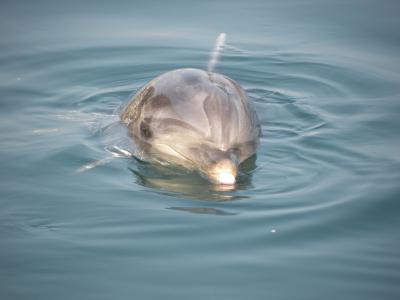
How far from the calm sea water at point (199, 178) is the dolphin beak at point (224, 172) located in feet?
0.47

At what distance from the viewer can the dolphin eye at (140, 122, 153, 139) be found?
7.82 m

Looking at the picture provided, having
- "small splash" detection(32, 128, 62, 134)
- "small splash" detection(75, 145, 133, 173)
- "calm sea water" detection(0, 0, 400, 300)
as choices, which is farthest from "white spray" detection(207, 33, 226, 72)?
"small splash" detection(75, 145, 133, 173)

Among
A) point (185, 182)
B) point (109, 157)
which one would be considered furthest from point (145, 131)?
point (185, 182)

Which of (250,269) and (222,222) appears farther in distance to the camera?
(222,222)

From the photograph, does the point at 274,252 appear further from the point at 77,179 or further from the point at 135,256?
the point at 77,179

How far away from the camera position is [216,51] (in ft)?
37.7

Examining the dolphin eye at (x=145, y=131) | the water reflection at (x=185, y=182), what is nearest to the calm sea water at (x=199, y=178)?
the water reflection at (x=185, y=182)

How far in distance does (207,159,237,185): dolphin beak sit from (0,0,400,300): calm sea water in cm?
14

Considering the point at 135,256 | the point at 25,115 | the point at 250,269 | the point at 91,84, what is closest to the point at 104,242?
the point at 135,256

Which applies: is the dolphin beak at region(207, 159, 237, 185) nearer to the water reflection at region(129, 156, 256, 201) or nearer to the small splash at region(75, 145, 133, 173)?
the water reflection at region(129, 156, 256, 201)

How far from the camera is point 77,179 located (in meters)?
7.21

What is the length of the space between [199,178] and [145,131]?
117 cm

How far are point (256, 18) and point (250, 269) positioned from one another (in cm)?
847

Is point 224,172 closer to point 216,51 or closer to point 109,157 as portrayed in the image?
point 109,157
